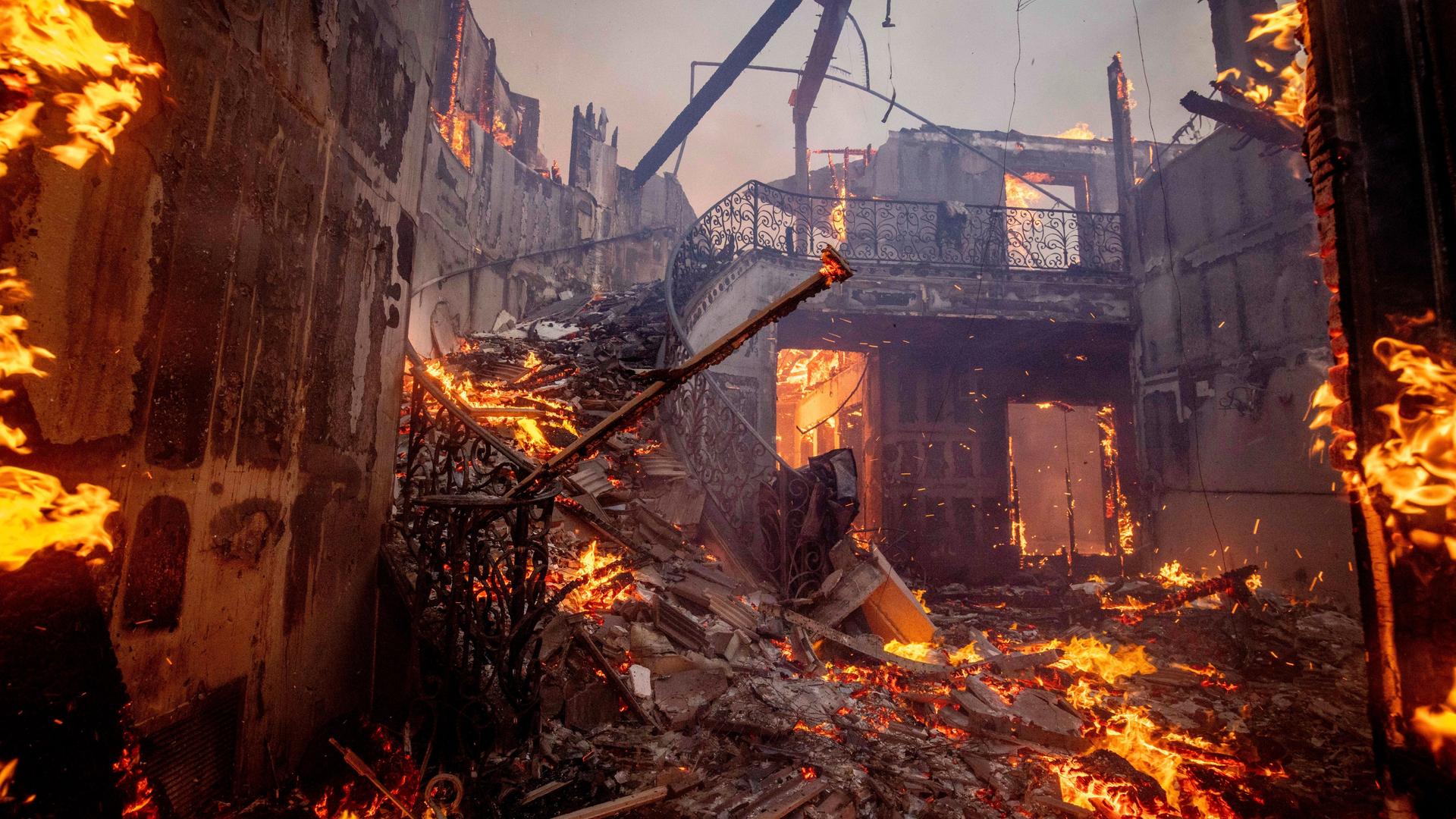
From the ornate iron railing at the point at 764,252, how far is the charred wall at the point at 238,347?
4932 millimetres

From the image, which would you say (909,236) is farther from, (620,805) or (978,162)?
(978,162)

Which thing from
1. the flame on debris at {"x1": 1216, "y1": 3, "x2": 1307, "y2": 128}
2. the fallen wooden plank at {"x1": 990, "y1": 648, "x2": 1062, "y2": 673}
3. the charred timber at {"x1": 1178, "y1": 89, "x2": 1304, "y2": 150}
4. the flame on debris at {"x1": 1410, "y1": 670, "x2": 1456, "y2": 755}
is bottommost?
the fallen wooden plank at {"x1": 990, "y1": 648, "x2": 1062, "y2": 673}

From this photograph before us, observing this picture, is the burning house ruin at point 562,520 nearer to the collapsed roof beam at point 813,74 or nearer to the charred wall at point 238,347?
the charred wall at point 238,347

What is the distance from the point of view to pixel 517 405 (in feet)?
27.0

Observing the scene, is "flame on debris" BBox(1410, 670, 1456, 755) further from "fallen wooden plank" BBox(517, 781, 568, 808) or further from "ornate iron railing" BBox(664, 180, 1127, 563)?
"ornate iron railing" BBox(664, 180, 1127, 563)

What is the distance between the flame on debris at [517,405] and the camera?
748 centimetres

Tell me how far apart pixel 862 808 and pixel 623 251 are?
19.3 m

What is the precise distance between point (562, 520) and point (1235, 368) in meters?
10.6

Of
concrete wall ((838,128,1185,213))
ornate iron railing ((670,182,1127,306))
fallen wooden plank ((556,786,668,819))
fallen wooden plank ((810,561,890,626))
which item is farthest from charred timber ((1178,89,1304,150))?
concrete wall ((838,128,1185,213))

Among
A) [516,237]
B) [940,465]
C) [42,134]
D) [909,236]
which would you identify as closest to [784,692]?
[42,134]

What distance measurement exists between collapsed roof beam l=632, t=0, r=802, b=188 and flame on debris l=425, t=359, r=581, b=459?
12738 mm

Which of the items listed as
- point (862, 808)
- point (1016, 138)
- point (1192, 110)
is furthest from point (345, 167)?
point (1016, 138)

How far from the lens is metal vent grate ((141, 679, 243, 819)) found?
220cm

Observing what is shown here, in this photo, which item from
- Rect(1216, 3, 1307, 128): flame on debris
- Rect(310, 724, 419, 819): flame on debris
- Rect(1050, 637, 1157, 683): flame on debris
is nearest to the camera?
Answer: Rect(310, 724, 419, 819): flame on debris
